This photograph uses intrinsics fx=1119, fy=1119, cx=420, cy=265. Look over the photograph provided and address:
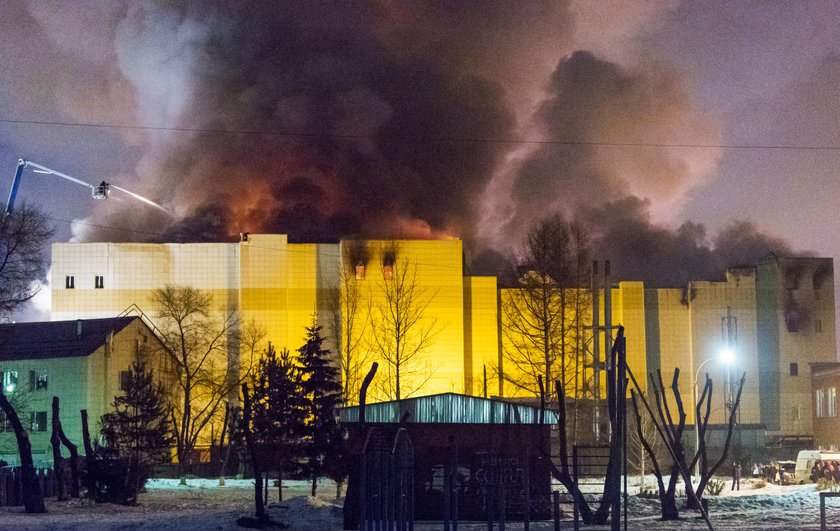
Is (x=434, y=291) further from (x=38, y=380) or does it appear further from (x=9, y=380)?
(x=9, y=380)

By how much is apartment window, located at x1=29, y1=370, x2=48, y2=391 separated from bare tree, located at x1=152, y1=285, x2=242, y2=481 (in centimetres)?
917

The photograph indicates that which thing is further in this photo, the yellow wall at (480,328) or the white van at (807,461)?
the yellow wall at (480,328)

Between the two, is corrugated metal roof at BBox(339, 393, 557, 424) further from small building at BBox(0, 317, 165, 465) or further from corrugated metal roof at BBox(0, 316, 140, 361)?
corrugated metal roof at BBox(0, 316, 140, 361)

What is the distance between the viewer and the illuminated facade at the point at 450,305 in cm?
7706

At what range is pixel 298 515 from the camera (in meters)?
36.4

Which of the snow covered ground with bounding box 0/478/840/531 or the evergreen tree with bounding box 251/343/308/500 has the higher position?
the evergreen tree with bounding box 251/343/308/500

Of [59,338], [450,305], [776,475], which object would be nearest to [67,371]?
[59,338]

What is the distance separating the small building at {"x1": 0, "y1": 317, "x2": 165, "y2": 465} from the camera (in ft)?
219

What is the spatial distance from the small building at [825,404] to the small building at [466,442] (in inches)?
1582

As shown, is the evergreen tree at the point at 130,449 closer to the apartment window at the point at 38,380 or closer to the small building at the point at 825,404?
the apartment window at the point at 38,380

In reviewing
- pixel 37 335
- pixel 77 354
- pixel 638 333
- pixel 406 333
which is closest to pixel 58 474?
pixel 77 354

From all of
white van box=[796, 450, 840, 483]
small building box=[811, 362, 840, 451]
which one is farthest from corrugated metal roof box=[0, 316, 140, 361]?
small building box=[811, 362, 840, 451]

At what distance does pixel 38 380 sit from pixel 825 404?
51422 mm

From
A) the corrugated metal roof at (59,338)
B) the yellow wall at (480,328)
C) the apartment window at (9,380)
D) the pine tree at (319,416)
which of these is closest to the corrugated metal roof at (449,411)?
the pine tree at (319,416)
